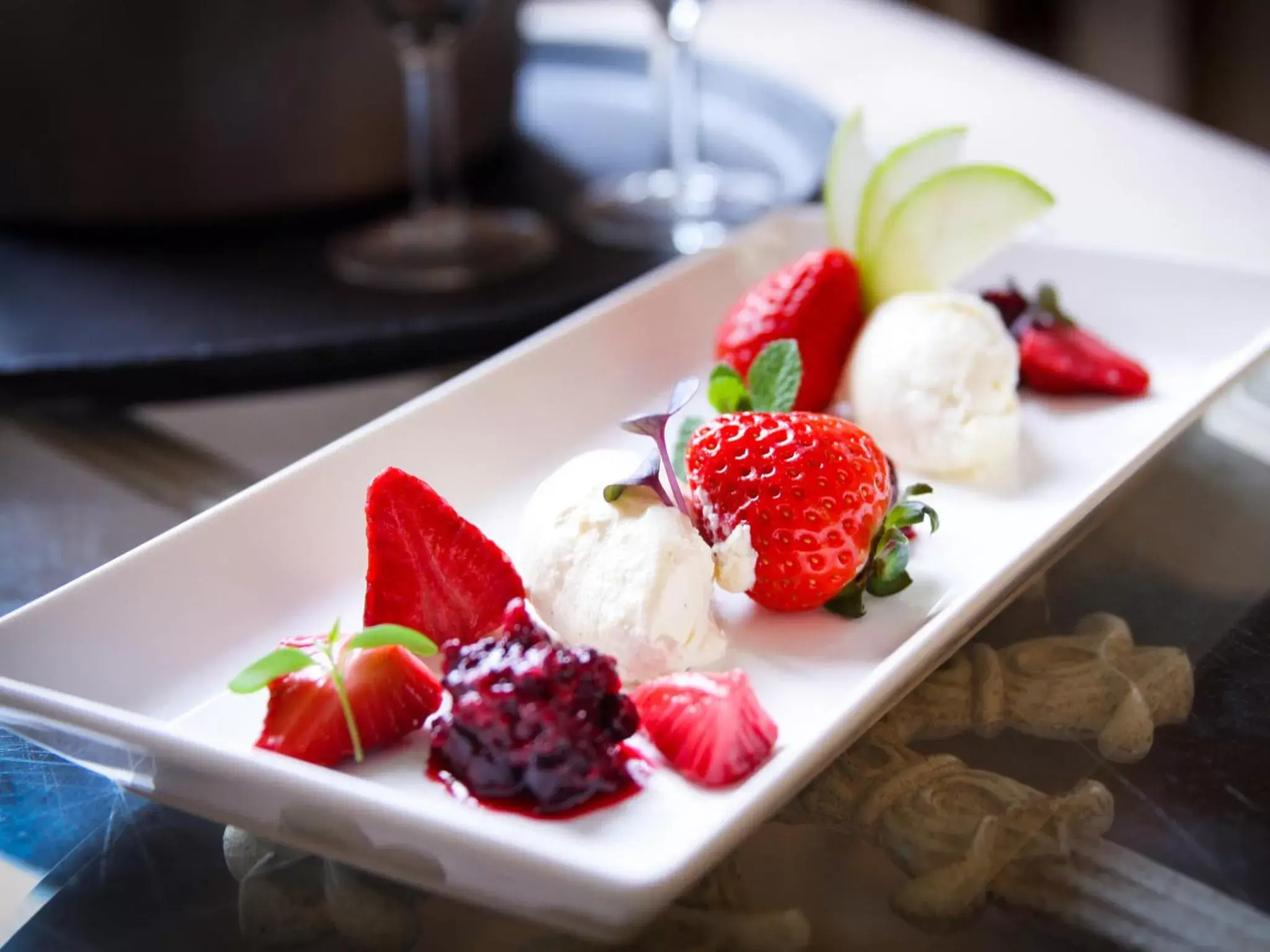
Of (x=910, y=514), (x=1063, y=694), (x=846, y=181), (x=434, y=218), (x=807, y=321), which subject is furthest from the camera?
Result: (x=434, y=218)

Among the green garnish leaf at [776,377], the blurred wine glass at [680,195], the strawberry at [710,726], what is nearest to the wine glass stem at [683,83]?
the blurred wine glass at [680,195]

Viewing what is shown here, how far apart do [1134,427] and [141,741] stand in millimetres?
773

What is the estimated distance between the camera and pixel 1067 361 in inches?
45.8

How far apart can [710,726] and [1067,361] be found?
601mm

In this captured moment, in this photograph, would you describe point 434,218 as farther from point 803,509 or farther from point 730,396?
point 803,509

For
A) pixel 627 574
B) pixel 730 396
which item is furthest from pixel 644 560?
pixel 730 396

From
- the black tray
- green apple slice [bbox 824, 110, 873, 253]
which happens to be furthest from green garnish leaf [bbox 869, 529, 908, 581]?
the black tray

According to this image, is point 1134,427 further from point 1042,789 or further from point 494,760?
point 494,760

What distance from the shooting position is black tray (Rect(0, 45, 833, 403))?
1.27 metres

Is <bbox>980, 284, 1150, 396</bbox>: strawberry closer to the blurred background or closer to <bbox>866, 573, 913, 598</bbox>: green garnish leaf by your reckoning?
<bbox>866, 573, 913, 598</bbox>: green garnish leaf

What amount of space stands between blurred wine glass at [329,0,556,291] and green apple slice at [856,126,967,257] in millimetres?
390

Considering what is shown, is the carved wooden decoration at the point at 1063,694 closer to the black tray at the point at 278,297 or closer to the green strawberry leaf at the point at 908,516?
the green strawberry leaf at the point at 908,516

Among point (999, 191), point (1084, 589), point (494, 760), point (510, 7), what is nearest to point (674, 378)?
point (999, 191)

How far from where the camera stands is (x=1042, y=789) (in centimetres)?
69
